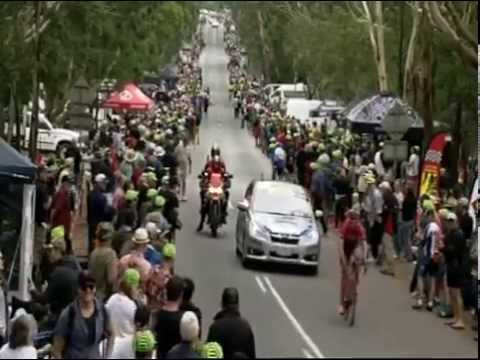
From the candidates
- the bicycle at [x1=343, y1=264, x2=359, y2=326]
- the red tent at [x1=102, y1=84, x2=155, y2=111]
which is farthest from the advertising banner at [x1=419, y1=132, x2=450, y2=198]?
the red tent at [x1=102, y1=84, x2=155, y2=111]

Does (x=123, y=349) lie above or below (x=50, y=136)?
above

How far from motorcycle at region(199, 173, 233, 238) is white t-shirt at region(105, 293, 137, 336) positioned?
15393 mm

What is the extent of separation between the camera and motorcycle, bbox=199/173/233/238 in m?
26.6

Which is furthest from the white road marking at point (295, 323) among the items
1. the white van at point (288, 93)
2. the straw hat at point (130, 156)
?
the white van at point (288, 93)

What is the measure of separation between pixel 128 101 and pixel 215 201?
22.9 m

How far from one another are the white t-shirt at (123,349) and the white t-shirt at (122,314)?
128 millimetres

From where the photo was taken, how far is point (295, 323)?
437 inches

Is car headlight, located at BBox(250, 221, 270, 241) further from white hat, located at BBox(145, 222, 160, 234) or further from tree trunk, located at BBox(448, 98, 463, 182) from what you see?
tree trunk, located at BBox(448, 98, 463, 182)

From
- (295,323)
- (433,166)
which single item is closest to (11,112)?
(433,166)

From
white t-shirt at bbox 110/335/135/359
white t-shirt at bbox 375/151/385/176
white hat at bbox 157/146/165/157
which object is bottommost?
white hat at bbox 157/146/165/157

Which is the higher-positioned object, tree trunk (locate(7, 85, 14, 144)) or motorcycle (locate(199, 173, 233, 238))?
tree trunk (locate(7, 85, 14, 144))

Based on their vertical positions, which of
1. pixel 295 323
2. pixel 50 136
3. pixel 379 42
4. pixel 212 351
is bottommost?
pixel 50 136

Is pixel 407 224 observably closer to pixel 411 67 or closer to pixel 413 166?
pixel 413 166

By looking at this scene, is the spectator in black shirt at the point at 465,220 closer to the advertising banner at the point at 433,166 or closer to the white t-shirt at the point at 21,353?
the advertising banner at the point at 433,166
